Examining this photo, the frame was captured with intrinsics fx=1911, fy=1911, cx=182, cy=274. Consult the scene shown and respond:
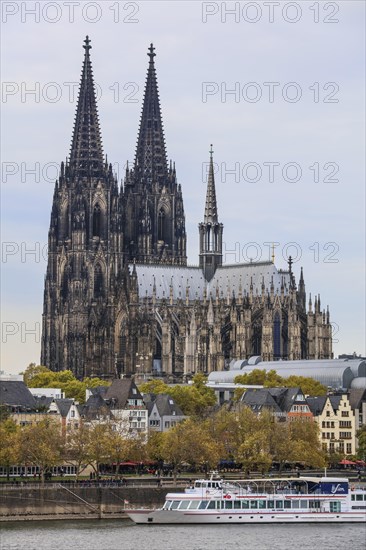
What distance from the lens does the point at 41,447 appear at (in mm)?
120188

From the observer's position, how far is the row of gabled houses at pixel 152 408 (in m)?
142

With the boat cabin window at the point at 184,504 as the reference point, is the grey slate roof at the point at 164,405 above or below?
above

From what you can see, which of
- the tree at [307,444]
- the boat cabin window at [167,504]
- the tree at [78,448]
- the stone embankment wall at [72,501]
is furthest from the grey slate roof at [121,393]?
the boat cabin window at [167,504]

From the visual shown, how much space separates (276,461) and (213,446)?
26.6 ft

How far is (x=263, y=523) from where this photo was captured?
4414 inches

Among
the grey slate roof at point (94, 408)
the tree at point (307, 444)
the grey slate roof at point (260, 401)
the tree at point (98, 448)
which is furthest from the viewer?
the grey slate roof at point (260, 401)

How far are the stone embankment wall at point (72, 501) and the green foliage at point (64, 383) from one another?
54768 millimetres

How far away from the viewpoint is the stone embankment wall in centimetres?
11006

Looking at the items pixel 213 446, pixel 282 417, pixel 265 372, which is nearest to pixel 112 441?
pixel 213 446

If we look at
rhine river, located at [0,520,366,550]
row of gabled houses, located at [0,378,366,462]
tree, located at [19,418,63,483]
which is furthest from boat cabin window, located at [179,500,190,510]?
row of gabled houses, located at [0,378,366,462]

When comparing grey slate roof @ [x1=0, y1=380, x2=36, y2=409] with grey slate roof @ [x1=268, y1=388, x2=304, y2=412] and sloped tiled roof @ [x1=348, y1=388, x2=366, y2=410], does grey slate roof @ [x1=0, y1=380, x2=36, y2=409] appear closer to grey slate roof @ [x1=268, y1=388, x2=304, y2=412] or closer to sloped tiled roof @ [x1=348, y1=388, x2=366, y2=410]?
grey slate roof @ [x1=268, y1=388, x2=304, y2=412]

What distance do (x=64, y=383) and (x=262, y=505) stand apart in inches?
2857

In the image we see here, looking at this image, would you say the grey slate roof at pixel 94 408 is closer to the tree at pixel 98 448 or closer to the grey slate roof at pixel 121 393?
the grey slate roof at pixel 121 393

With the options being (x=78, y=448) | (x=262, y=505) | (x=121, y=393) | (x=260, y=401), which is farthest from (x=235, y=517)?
(x=260, y=401)
